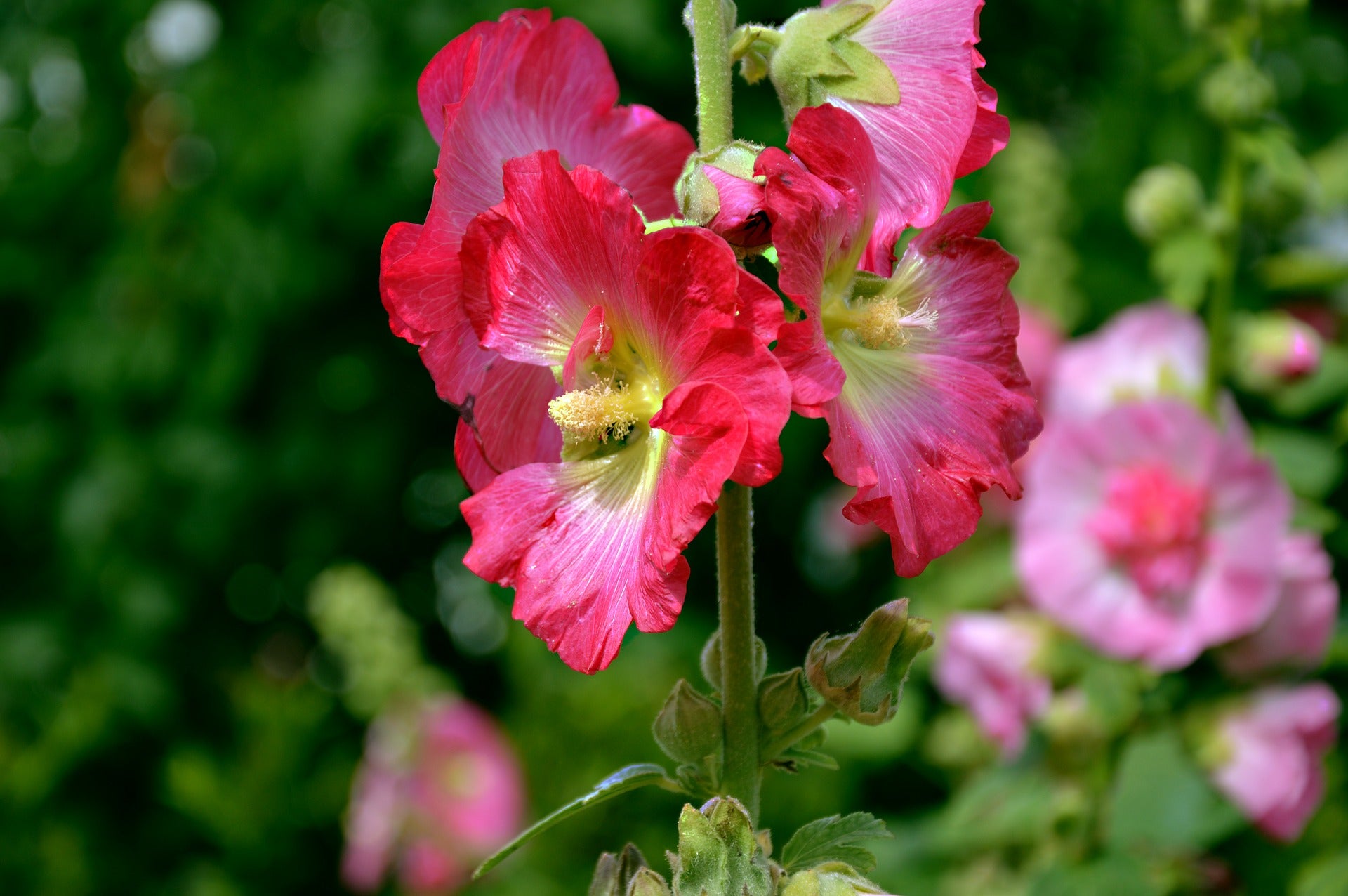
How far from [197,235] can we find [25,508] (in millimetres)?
708

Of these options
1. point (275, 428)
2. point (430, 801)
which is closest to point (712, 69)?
point (430, 801)

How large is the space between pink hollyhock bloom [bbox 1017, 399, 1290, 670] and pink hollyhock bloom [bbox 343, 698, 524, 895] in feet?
3.12

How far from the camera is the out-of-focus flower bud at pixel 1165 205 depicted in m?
1.29

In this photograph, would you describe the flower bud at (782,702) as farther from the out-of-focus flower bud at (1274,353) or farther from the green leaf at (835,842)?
the out-of-focus flower bud at (1274,353)

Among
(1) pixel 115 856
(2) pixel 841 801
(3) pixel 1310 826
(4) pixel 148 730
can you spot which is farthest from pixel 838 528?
(1) pixel 115 856

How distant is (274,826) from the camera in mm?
2287

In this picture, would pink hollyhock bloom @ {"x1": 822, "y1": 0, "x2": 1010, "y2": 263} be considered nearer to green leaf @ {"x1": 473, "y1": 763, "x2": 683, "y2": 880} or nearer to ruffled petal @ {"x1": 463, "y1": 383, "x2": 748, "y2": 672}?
ruffled petal @ {"x1": 463, "y1": 383, "x2": 748, "y2": 672}

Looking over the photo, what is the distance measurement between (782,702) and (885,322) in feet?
0.65

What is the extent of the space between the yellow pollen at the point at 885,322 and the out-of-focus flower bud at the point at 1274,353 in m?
0.80

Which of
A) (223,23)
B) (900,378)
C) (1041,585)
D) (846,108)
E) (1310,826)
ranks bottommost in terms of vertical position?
(1310,826)

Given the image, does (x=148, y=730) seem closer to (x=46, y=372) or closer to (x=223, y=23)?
(x=46, y=372)

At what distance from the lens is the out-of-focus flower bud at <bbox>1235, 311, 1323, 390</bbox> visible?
4.17 feet

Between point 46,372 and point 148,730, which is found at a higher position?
point 46,372

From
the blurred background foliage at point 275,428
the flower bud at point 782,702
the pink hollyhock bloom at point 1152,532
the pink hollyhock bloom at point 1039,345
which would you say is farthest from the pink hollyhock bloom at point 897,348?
the blurred background foliage at point 275,428
